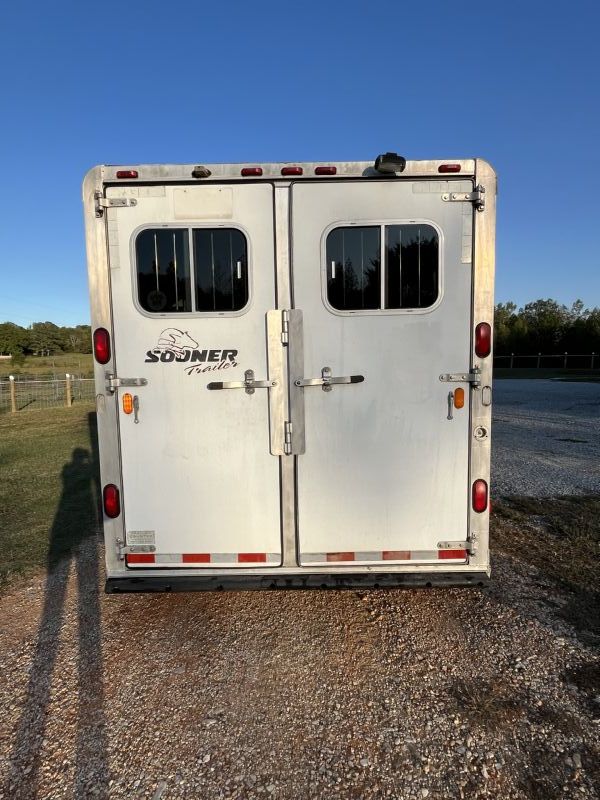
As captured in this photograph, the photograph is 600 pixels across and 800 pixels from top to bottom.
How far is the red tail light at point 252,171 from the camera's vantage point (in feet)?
9.66

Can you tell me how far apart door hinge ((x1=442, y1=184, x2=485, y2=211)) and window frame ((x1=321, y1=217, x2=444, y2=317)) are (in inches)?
6.7

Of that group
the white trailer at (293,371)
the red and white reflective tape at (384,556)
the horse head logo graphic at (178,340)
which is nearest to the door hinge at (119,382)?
the white trailer at (293,371)

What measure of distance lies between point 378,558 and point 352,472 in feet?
1.88

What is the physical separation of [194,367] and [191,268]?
60 cm

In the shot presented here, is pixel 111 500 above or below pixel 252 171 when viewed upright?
below

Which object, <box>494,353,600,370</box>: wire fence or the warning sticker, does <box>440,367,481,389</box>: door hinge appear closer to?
the warning sticker

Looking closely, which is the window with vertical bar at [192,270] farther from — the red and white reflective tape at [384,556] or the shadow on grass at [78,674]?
the shadow on grass at [78,674]

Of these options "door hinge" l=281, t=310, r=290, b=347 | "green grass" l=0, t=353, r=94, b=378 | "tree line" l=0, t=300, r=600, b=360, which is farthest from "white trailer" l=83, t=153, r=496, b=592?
"tree line" l=0, t=300, r=600, b=360

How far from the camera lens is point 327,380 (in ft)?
10.0

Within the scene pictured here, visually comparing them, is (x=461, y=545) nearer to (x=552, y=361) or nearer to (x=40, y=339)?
(x=552, y=361)

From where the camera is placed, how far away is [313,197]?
9.77 feet

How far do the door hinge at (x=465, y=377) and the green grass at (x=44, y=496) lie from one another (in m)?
4.06

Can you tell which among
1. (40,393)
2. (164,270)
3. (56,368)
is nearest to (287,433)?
(164,270)

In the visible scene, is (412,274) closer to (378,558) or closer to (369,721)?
(378,558)
